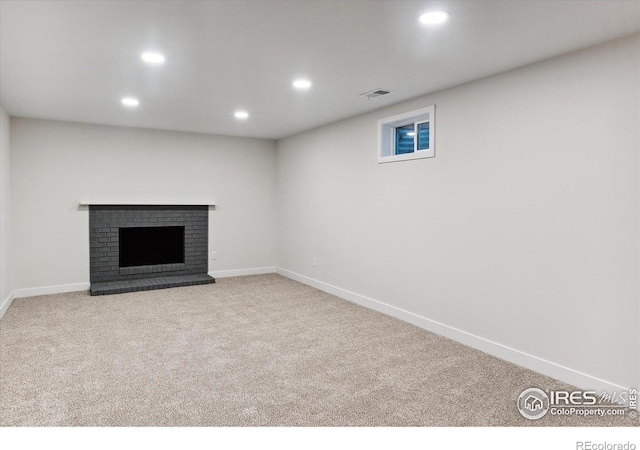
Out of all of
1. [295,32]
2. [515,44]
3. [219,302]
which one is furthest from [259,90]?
[219,302]

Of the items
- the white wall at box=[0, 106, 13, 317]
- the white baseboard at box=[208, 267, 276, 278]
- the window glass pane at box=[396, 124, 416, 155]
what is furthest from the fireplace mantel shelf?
the window glass pane at box=[396, 124, 416, 155]

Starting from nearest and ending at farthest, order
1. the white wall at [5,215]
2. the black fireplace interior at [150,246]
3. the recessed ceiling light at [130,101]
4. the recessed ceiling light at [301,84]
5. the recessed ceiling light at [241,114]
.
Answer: the recessed ceiling light at [301,84] → the recessed ceiling light at [130,101] → the white wall at [5,215] → the recessed ceiling light at [241,114] → the black fireplace interior at [150,246]

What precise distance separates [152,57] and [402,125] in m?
2.58

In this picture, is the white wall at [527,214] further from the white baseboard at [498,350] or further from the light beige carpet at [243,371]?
the light beige carpet at [243,371]

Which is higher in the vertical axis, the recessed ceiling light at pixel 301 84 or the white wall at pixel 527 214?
the recessed ceiling light at pixel 301 84

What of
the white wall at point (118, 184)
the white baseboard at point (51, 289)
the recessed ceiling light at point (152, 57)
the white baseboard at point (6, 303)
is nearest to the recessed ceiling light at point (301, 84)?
the recessed ceiling light at point (152, 57)

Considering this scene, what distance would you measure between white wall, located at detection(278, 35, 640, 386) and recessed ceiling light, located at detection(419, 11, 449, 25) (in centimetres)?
109

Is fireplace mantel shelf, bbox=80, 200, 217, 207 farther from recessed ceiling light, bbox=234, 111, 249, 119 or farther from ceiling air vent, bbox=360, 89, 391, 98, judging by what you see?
ceiling air vent, bbox=360, 89, 391, 98

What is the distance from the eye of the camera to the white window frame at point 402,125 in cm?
387

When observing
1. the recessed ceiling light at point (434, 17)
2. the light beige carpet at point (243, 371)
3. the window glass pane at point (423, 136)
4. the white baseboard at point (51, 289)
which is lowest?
the light beige carpet at point (243, 371)

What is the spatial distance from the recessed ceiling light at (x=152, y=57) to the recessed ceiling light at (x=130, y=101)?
1.25 m

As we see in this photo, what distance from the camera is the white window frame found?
387cm

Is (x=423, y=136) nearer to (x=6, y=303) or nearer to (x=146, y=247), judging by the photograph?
(x=146, y=247)
